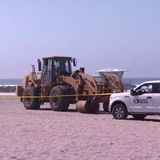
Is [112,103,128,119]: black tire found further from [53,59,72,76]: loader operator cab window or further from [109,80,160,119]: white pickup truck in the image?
[53,59,72,76]: loader operator cab window

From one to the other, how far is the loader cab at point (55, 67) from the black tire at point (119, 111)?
8399 millimetres

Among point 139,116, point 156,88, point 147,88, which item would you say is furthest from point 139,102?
point 139,116

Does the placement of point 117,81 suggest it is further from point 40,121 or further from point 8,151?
point 8,151

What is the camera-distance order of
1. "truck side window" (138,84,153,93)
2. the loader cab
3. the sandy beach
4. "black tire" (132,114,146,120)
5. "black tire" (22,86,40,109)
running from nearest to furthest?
the sandy beach
"truck side window" (138,84,153,93)
"black tire" (132,114,146,120)
the loader cab
"black tire" (22,86,40,109)

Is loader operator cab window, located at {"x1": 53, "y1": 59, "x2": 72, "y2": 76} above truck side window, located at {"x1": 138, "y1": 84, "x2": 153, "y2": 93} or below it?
above

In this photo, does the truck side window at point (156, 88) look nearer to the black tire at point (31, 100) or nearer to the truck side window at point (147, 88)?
the truck side window at point (147, 88)

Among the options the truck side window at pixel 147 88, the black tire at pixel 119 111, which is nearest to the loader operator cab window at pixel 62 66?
the black tire at pixel 119 111

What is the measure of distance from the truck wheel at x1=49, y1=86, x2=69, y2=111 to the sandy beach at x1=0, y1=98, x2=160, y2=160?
827 centimetres

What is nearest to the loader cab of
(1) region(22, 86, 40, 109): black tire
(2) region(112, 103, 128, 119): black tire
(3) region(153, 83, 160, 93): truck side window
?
(1) region(22, 86, 40, 109): black tire

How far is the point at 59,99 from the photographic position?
3048 cm

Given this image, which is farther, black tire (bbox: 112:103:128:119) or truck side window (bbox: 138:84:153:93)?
black tire (bbox: 112:103:128:119)

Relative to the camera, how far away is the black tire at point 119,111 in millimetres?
24016

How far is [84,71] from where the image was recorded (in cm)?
3103

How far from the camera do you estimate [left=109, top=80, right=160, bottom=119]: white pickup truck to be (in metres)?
22.9
